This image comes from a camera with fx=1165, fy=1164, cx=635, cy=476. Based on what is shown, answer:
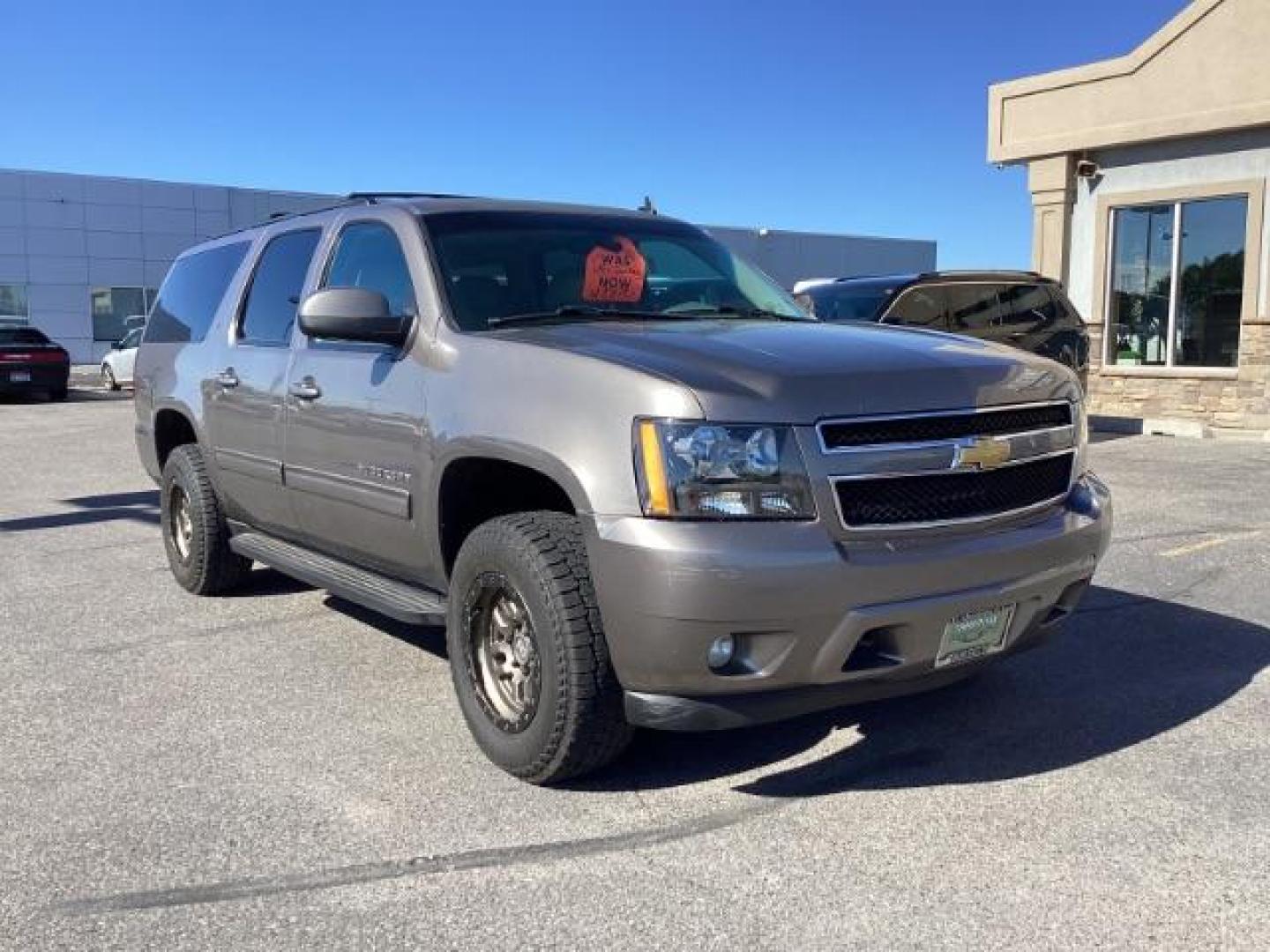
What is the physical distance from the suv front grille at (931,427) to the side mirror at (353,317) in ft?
5.59

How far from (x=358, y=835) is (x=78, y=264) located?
39724 millimetres

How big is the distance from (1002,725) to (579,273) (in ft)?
7.61

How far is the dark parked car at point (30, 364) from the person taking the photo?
2273cm

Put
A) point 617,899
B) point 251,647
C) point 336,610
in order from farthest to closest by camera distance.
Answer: point 336,610, point 251,647, point 617,899

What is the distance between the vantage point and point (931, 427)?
135 inches

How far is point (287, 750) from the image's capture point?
4078 millimetres

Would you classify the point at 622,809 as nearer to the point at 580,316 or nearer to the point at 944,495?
the point at 944,495

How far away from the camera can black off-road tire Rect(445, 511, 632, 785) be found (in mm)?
3404

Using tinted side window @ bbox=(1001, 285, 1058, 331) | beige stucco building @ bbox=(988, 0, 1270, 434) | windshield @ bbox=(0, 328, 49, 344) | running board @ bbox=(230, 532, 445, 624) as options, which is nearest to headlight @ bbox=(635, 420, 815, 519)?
running board @ bbox=(230, 532, 445, 624)

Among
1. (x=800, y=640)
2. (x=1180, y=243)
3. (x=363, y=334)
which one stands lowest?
(x=800, y=640)

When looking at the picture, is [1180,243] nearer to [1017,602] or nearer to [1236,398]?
[1236,398]

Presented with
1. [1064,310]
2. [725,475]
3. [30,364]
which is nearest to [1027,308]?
[1064,310]

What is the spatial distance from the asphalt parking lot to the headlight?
97cm

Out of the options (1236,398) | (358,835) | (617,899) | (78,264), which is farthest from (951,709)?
(78,264)
